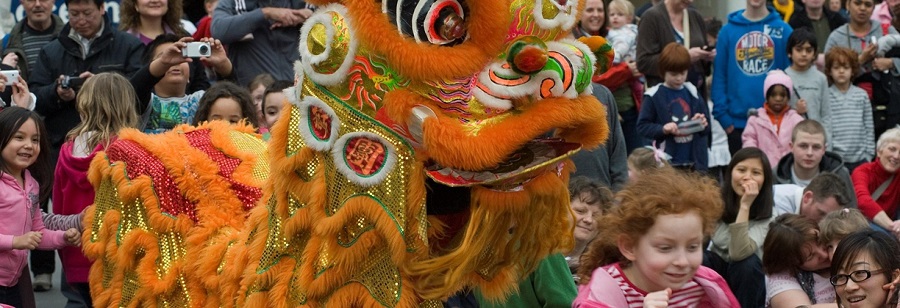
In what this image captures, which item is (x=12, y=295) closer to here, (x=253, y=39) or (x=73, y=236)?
(x=73, y=236)

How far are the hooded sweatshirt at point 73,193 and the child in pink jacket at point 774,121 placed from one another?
4.62 metres

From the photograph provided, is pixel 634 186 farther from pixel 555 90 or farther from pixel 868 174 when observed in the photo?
pixel 868 174

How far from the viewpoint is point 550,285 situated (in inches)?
165

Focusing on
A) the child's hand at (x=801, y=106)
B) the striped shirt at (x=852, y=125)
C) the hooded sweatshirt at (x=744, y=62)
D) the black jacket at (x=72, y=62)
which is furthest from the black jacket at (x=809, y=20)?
the black jacket at (x=72, y=62)

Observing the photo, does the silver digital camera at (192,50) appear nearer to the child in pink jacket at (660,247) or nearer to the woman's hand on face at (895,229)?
the child in pink jacket at (660,247)

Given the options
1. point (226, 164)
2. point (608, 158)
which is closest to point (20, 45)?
point (608, 158)

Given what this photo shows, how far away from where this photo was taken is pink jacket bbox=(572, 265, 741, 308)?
3467mm

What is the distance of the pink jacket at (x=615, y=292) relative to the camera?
11.4 ft

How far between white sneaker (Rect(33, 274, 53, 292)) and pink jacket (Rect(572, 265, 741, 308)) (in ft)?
15.7

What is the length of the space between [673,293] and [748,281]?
246cm

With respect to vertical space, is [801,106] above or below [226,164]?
below

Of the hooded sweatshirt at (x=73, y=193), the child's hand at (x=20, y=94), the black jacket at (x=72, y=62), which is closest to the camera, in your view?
the hooded sweatshirt at (x=73, y=193)

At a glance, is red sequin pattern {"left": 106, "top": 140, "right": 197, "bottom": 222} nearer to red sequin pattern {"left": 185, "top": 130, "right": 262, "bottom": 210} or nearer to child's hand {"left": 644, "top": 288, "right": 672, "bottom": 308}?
red sequin pattern {"left": 185, "top": 130, "right": 262, "bottom": 210}

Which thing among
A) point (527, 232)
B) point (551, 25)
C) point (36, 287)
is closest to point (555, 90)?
point (551, 25)
